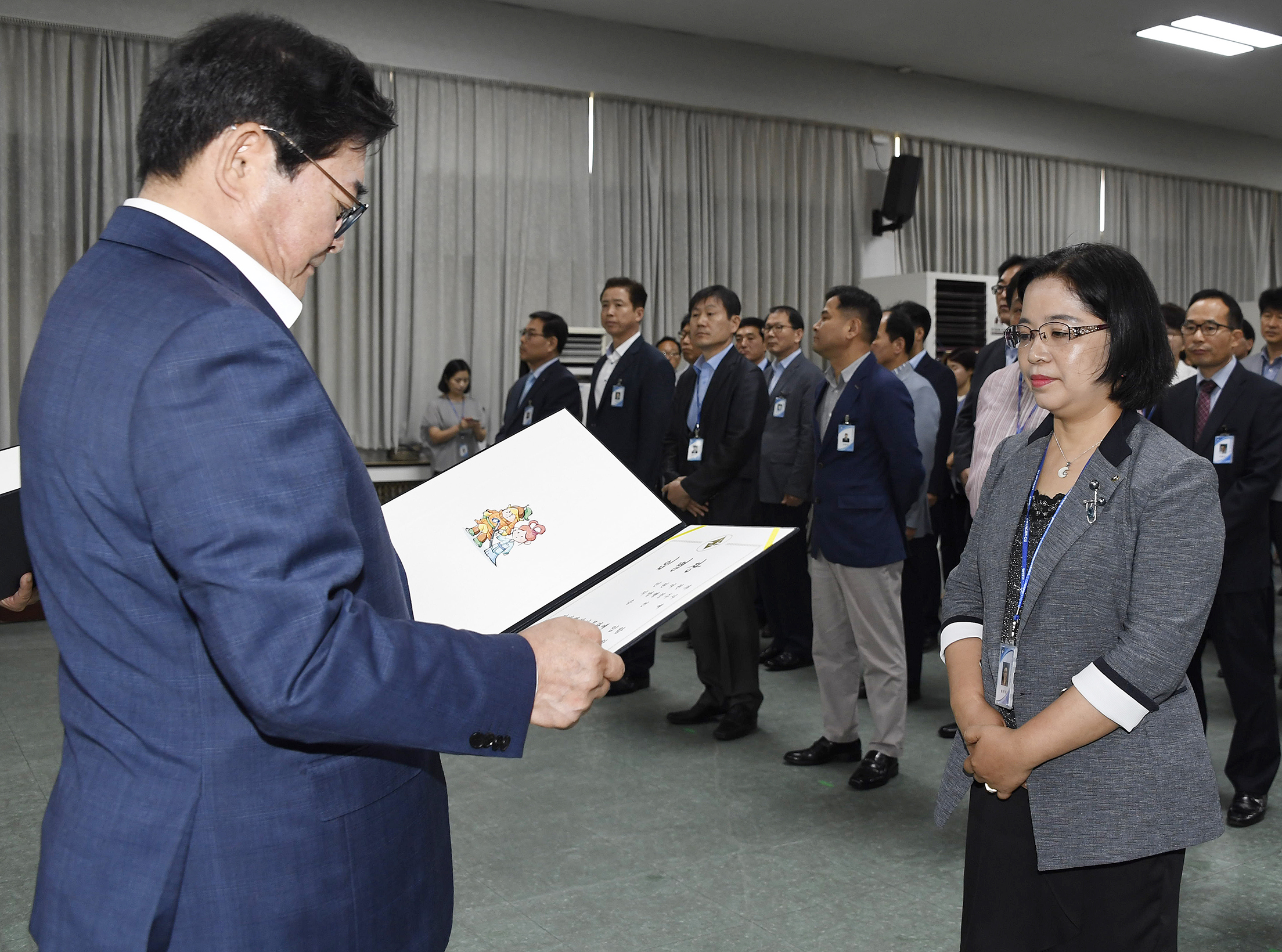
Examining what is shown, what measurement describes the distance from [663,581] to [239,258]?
23.5 inches

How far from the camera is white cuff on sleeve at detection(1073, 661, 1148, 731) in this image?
136 centimetres

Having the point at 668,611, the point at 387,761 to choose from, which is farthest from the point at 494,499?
the point at 387,761

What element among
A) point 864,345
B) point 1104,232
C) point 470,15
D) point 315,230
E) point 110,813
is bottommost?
point 110,813

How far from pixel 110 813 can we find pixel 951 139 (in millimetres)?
9490

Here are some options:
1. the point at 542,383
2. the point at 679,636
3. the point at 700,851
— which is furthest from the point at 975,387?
the point at 700,851

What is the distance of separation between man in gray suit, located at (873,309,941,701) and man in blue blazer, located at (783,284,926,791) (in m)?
0.91

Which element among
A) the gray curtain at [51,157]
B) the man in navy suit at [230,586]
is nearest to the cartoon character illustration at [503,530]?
the man in navy suit at [230,586]

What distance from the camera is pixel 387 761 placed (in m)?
1.02

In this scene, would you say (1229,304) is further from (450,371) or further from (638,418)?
(450,371)

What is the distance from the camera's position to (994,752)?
4.75 feet

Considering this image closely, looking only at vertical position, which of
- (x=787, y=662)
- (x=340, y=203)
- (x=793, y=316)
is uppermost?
(x=793, y=316)

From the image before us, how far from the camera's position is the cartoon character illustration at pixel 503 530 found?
135cm

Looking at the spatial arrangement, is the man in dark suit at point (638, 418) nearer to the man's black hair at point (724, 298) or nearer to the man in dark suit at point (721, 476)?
the man in dark suit at point (721, 476)

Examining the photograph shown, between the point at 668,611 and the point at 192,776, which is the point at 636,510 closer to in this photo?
the point at 668,611
